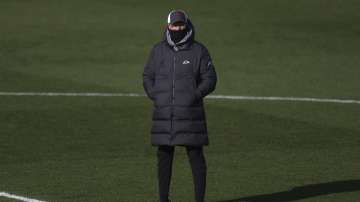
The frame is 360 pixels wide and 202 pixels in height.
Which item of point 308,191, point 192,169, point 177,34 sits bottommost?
point 308,191

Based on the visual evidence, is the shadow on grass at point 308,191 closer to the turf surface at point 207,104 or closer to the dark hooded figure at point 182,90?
the turf surface at point 207,104

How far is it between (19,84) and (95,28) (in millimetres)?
7811

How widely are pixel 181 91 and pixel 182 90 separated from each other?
0.02m

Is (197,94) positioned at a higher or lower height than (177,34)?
lower

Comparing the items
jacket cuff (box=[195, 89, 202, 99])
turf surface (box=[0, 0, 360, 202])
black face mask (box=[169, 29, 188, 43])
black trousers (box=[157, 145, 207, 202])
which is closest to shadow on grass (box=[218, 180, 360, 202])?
turf surface (box=[0, 0, 360, 202])

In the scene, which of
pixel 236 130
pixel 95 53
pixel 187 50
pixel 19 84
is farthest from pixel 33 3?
pixel 187 50

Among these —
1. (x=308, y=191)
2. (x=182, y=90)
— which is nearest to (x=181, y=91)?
(x=182, y=90)

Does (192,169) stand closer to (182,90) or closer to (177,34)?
(182,90)

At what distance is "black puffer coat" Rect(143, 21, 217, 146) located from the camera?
12922 millimetres

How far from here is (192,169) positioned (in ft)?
42.8

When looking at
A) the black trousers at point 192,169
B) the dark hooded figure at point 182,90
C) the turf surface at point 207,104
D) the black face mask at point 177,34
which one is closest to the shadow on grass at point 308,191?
the turf surface at point 207,104

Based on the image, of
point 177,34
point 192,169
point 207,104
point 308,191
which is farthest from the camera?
point 207,104

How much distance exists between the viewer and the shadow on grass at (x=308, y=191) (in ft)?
46.1

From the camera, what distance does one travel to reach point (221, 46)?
29500 millimetres
